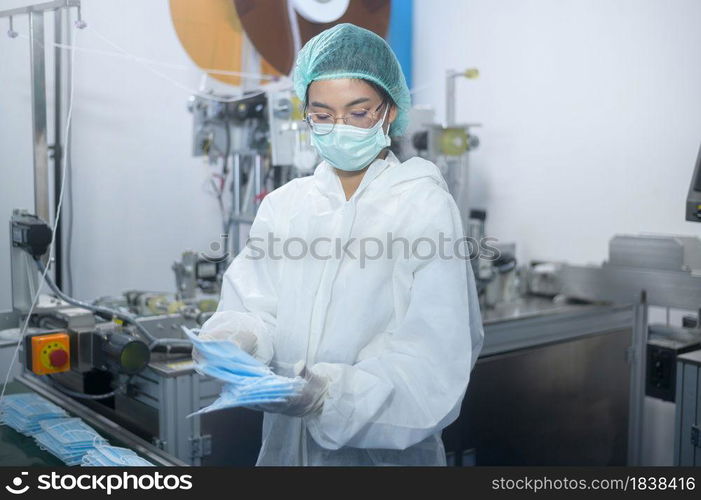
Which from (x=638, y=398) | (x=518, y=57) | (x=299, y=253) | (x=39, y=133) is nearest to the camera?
(x=299, y=253)

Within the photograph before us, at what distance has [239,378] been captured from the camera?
0.80m

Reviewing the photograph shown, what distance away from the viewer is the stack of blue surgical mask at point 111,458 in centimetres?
100

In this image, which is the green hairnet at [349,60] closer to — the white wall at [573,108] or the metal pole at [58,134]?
the metal pole at [58,134]

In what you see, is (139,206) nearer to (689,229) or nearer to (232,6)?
(232,6)

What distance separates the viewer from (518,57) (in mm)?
Answer: 2486

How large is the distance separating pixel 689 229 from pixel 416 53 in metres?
1.20

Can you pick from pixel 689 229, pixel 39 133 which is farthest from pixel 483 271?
pixel 39 133

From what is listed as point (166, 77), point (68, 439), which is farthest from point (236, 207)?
point (68, 439)

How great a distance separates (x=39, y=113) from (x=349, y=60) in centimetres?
60

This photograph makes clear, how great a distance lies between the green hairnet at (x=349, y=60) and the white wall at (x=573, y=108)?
4.51 feet

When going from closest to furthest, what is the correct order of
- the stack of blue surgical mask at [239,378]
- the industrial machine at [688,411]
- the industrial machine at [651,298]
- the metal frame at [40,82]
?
the stack of blue surgical mask at [239,378]
the metal frame at [40,82]
the industrial machine at [688,411]
the industrial machine at [651,298]
